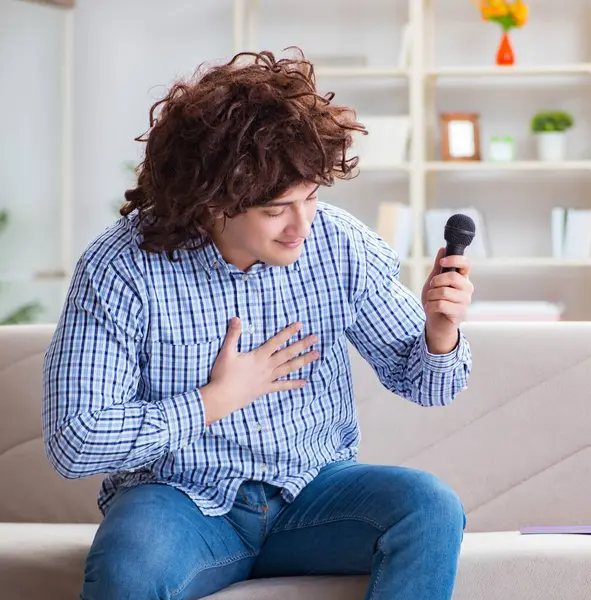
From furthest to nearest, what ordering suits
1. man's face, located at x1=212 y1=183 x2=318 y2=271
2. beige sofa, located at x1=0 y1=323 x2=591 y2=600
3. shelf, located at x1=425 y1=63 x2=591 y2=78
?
shelf, located at x1=425 y1=63 x2=591 y2=78, beige sofa, located at x1=0 y1=323 x2=591 y2=600, man's face, located at x1=212 y1=183 x2=318 y2=271

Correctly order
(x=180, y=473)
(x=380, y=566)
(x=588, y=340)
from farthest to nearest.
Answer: (x=588, y=340) < (x=180, y=473) < (x=380, y=566)

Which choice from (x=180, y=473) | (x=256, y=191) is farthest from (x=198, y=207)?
(x=180, y=473)

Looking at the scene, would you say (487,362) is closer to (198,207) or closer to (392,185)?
(198,207)

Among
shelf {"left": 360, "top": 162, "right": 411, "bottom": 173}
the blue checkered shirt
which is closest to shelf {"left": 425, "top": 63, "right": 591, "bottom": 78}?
shelf {"left": 360, "top": 162, "right": 411, "bottom": 173}

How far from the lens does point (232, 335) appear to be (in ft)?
4.73

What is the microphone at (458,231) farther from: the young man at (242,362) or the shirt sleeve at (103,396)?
the shirt sleeve at (103,396)

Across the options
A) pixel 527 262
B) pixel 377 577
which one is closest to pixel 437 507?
pixel 377 577

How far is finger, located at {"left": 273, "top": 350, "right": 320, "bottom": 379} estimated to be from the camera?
1452 millimetres

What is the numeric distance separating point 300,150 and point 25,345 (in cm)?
86

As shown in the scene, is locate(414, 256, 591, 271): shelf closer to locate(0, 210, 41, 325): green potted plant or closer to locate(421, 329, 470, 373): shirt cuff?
locate(0, 210, 41, 325): green potted plant

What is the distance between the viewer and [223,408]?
139 centimetres

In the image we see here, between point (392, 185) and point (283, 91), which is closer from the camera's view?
point (283, 91)

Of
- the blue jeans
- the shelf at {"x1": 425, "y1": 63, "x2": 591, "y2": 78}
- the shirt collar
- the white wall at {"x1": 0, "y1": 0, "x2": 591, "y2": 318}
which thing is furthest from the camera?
the white wall at {"x1": 0, "y1": 0, "x2": 591, "y2": 318}

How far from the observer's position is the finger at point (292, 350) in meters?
1.45
